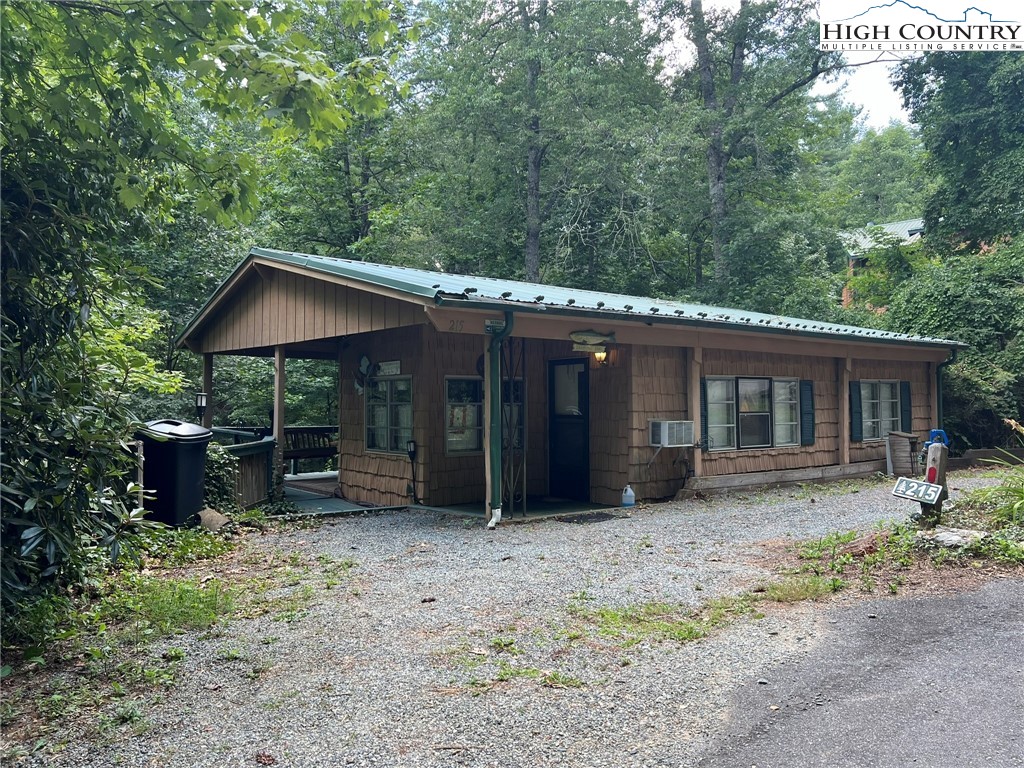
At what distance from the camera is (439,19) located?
22047 millimetres

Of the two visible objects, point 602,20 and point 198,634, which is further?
point 602,20

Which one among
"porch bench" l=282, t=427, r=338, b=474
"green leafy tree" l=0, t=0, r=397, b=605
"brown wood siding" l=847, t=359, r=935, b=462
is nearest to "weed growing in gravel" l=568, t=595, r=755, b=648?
"green leafy tree" l=0, t=0, r=397, b=605

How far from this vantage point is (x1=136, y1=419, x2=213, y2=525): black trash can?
A: 7.29 m

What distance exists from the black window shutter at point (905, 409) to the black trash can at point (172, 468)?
12.2 m

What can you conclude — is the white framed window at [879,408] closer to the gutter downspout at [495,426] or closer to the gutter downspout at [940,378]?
the gutter downspout at [940,378]

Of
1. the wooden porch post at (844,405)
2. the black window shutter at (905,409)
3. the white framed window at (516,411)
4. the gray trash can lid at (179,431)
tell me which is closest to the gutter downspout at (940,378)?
the black window shutter at (905,409)

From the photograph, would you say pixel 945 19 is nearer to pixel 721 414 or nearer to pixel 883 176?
pixel 721 414

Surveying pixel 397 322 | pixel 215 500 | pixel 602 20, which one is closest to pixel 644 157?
pixel 602 20

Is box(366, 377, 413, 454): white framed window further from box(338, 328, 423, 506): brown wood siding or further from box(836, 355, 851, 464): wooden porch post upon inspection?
box(836, 355, 851, 464): wooden porch post

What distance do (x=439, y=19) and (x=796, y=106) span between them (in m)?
10.7

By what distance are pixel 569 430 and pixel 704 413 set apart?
1.90 meters

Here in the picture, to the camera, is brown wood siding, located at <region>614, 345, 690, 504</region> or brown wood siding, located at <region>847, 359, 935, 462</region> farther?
brown wood siding, located at <region>847, 359, 935, 462</region>

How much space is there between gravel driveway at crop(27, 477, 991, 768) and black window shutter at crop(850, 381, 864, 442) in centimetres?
693

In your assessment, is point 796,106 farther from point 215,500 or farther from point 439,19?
point 215,500
